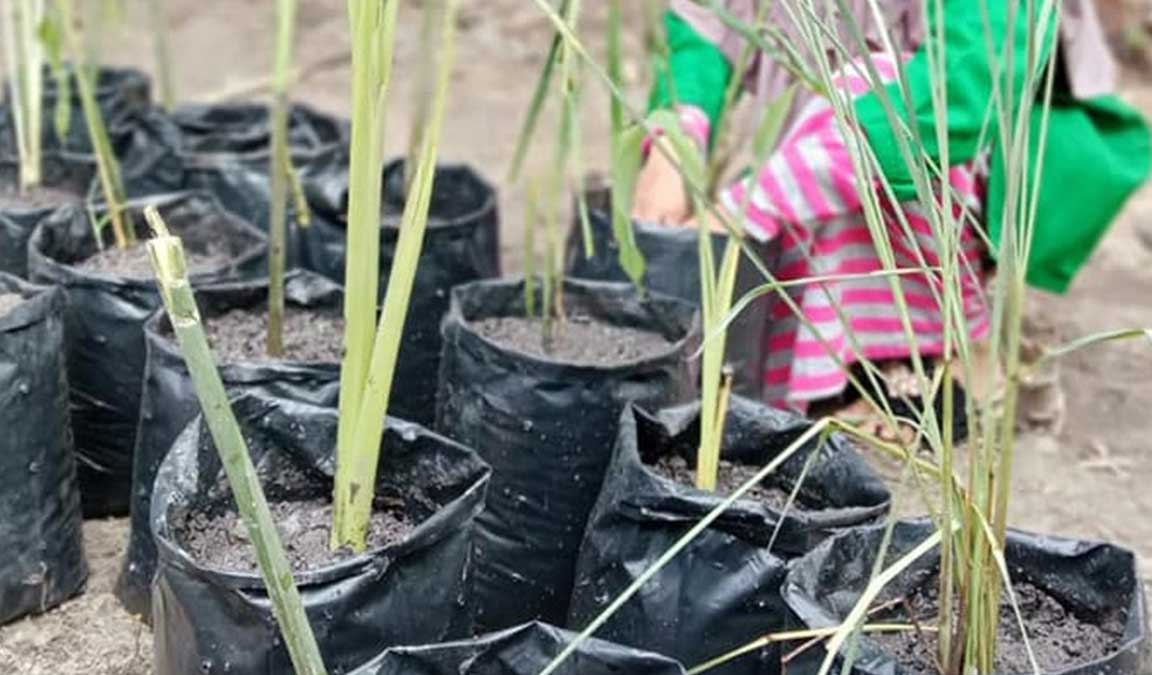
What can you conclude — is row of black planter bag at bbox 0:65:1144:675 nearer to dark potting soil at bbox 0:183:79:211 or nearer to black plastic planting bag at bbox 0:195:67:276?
black plastic planting bag at bbox 0:195:67:276

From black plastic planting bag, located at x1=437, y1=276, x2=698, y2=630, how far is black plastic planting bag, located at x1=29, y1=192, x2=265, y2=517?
1.07 ft

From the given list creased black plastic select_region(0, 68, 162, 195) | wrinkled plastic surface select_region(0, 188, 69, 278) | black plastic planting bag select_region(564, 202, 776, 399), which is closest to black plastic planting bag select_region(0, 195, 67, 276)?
wrinkled plastic surface select_region(0, 188, 69, 278)

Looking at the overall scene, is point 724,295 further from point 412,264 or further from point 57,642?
point 57,642

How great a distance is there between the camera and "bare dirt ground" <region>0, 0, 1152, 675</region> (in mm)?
1477

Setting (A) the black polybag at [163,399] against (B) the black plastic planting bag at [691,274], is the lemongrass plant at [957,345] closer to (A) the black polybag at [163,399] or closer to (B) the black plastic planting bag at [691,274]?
(A) the black polybag at [163,399]

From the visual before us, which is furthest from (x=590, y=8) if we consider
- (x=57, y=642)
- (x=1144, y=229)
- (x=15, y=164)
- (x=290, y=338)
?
(x=57, y=642)

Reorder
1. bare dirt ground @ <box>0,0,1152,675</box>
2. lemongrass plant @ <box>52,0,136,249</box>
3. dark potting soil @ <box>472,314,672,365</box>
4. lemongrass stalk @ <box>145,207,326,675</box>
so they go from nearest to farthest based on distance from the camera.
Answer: lemongrass stalk @ <box>145,207,326,675</box> → bare dirt ground @ <box>0,0,1152,675</box> → dark potting soil @ <box>472,314,672,365</box> → lemongrass plant @ <box>52,0,136,249</box>

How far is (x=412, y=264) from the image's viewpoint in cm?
114

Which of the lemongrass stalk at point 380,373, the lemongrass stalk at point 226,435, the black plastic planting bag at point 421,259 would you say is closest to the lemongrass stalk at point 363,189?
the lemongrass stalk at point 380,373

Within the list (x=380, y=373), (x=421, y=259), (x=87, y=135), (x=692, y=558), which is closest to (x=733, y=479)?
(x=692, y=558)

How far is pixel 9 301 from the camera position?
1.48m

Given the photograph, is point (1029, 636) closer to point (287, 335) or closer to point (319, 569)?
point (319, 569)

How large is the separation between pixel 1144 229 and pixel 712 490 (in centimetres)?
177

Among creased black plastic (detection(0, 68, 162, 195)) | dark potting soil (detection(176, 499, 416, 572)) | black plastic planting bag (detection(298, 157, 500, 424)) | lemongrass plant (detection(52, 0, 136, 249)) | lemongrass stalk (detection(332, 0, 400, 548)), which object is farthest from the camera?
creased black plastic (detection(0, 68, 162, 195))
